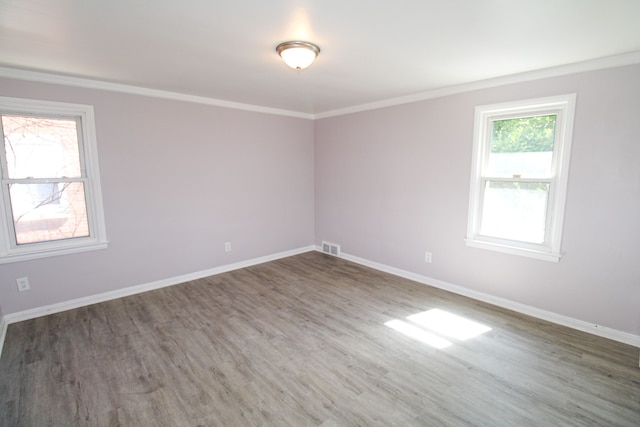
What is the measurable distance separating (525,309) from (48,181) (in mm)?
5107

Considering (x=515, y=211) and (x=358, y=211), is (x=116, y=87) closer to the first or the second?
(x=358, y=211)

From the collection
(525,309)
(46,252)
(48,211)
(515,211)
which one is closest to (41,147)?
(48,211)

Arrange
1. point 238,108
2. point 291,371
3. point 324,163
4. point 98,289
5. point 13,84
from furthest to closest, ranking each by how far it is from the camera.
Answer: point 324,163, point 238,108, point 98,289, point 13,84, point 291,371

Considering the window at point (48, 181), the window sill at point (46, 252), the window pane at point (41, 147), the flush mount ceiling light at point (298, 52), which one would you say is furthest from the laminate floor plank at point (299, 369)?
the flush mount ceiling light at point (298, 52)

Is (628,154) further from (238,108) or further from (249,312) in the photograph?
(238,108)

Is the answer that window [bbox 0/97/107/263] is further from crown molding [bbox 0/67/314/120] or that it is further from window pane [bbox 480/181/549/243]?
window pane [bbox 480/181/549/243]

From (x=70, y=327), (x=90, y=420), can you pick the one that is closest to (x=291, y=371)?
(x=90, y=420)

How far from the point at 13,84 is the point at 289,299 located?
3416 millimetres

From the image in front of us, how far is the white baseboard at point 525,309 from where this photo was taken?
2621 millimetres

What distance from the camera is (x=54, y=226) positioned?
3186mm

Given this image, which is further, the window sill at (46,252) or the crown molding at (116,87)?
the window sill at (46,252)

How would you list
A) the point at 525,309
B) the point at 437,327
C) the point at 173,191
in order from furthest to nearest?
the point at 173,191
the point at 525,309
the point at 437,327

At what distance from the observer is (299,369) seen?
7.55 feet

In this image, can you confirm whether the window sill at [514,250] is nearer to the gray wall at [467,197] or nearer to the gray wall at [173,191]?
the gray wall at [467,197]
